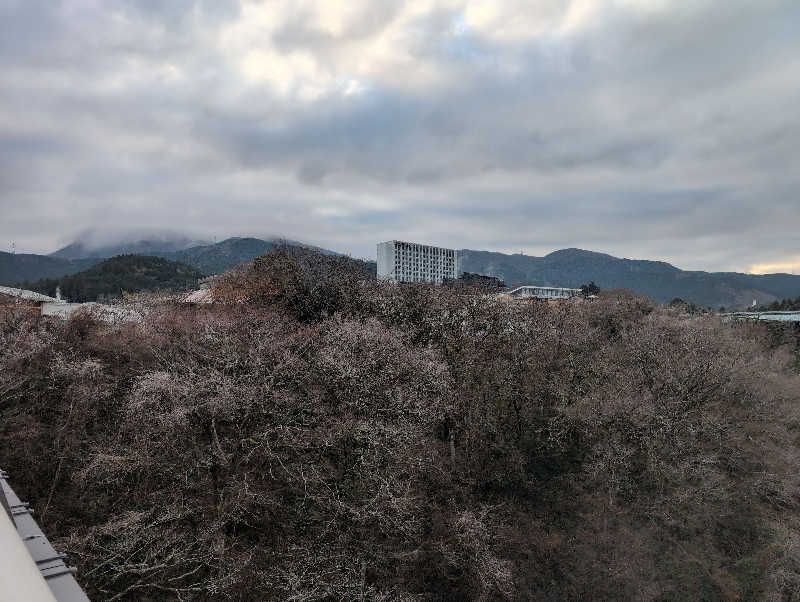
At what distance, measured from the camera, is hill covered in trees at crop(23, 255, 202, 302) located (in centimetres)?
9588

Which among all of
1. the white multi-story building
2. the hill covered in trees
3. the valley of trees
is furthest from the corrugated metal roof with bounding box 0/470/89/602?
the hill covered in trees

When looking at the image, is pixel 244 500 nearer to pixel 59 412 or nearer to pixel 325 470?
pixel 325 470

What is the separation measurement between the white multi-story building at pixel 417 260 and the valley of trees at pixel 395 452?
70468 millimetres

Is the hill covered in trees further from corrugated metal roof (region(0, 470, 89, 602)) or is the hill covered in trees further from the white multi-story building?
corrugated metal roof (region(0, 470, 89, 602))

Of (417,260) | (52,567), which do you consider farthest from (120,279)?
(52,567)

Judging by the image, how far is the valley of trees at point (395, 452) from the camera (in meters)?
13.5

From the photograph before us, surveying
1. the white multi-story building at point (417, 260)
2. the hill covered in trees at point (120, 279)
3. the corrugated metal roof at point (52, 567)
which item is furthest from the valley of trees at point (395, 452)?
the hill covered in trees at point (120, 279)

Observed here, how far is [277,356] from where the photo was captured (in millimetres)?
16125

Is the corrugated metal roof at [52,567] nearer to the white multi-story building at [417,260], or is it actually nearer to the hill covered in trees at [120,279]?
the white multi-story building at [417,260]

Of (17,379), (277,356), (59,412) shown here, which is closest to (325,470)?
(277,356)

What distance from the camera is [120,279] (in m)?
104

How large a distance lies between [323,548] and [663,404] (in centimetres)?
1640

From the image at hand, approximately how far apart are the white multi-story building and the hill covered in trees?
1533 inches

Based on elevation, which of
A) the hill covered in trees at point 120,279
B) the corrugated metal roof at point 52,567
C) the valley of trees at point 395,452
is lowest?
the valley of trees at point 395,452
